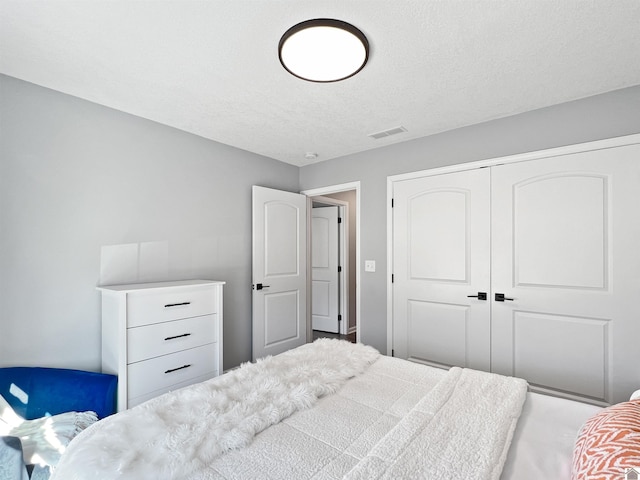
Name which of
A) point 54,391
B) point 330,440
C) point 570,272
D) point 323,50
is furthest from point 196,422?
point 570,272

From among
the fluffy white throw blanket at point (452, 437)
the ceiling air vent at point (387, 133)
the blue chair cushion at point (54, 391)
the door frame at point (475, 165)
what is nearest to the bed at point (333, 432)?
the fluffy white throw blanket at point (452, 437)

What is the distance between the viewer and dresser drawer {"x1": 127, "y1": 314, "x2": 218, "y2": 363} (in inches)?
81.3

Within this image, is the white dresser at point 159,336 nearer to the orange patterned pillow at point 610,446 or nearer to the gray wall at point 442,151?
the gray wall at point 442,151

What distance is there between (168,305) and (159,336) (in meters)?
0.22

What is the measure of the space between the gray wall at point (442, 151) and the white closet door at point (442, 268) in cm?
17

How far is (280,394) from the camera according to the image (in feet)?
4.56

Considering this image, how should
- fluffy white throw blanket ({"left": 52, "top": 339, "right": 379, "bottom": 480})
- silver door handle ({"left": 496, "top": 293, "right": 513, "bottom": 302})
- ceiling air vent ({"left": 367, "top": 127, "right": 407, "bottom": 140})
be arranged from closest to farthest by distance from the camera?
fluffy white throw blanket ({"left": 52, "top": 339, "right": 379, "bottom": 480})
silver door handle ({"left": 496, "top": 293, "right": 513, "bottom": 302})
ceiling air vent ({"left": 367, "top": 127, "right": 407, "bottom": 140})

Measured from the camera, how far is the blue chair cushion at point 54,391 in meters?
1.79

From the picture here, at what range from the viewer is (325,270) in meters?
4.84

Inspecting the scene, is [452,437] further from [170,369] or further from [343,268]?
[343,268]

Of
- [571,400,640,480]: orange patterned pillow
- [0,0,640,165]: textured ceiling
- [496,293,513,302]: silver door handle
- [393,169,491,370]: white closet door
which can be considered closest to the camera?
[571,400,640,480]: orange patterned pillow

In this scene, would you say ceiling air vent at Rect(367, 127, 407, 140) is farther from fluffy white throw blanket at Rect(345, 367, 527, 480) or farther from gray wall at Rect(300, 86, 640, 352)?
fluffy white throw blanket at Rect(345, 367, 527, 480)

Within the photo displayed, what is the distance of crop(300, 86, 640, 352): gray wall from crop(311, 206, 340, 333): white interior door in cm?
104

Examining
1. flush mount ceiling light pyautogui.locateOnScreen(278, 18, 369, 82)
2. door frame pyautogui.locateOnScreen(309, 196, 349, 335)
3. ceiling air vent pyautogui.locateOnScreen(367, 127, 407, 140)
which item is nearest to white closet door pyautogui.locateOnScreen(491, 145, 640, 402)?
ceiling air vent pyautogui.locateOnScreen(367, 127, 407, 140)
